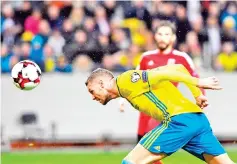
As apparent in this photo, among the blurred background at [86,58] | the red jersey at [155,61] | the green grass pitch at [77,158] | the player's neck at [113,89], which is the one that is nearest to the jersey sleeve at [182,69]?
the player's neck at [113,89]

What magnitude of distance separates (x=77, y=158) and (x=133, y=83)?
6.62 meters

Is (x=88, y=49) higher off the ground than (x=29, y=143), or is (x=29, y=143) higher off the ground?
(x=88, y=49)

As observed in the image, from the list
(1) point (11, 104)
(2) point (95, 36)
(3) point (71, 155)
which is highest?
(2) point (95, 36)

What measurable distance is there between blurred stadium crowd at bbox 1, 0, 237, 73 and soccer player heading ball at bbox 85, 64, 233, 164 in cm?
869

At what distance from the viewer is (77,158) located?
1485 centimetres

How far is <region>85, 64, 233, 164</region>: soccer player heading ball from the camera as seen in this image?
8.42 m

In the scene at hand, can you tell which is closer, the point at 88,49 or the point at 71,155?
the point at 71,155

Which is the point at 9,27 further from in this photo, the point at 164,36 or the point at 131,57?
the point at 164,36

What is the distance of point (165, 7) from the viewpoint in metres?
18.0

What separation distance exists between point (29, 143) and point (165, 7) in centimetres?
400

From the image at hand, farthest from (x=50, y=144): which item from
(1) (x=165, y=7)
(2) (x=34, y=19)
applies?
(1) (x=165, y=7)

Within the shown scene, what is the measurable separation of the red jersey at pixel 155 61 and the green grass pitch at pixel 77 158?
283 centimetres

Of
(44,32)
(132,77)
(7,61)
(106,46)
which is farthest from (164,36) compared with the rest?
(44,32)

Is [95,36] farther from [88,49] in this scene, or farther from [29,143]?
[29,143]
